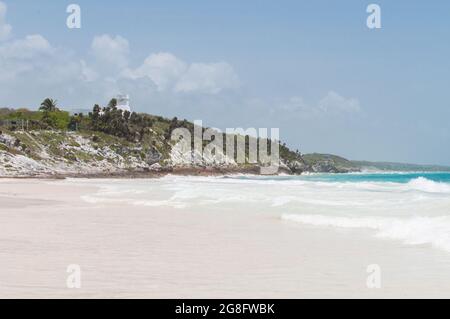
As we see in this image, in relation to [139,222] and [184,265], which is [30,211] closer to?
[139,222]

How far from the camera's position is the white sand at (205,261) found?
7926 millimetres

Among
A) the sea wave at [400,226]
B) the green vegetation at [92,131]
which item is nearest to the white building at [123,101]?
the green vegetation at [92,131]

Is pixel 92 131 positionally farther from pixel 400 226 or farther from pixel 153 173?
pixel 400 226

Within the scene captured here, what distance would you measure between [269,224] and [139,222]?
3.97 meters

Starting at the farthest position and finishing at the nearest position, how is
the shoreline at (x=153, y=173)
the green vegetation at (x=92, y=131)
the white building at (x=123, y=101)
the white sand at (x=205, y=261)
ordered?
the white building at (x=123, y=101) < the green vegetation at (x=92, y=131) < the shoreline at (x=153, y=173) < the white sand at (x=205, y=261)

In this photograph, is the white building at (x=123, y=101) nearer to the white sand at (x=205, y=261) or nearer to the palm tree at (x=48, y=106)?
the palm tree at (x=48, y=106)

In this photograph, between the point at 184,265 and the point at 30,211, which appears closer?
the point at 184,265

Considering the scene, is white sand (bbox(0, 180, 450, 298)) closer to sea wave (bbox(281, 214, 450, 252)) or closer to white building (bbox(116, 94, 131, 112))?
sea wave (bbox(281, 214, 450, 252))

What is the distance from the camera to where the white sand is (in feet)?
26.0

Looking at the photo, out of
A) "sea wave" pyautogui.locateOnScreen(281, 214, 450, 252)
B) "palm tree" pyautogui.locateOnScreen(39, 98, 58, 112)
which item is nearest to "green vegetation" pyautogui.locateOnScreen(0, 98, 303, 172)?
"palm tree" pyautogui.locateOnScreen(39, 98, 58, 112)
